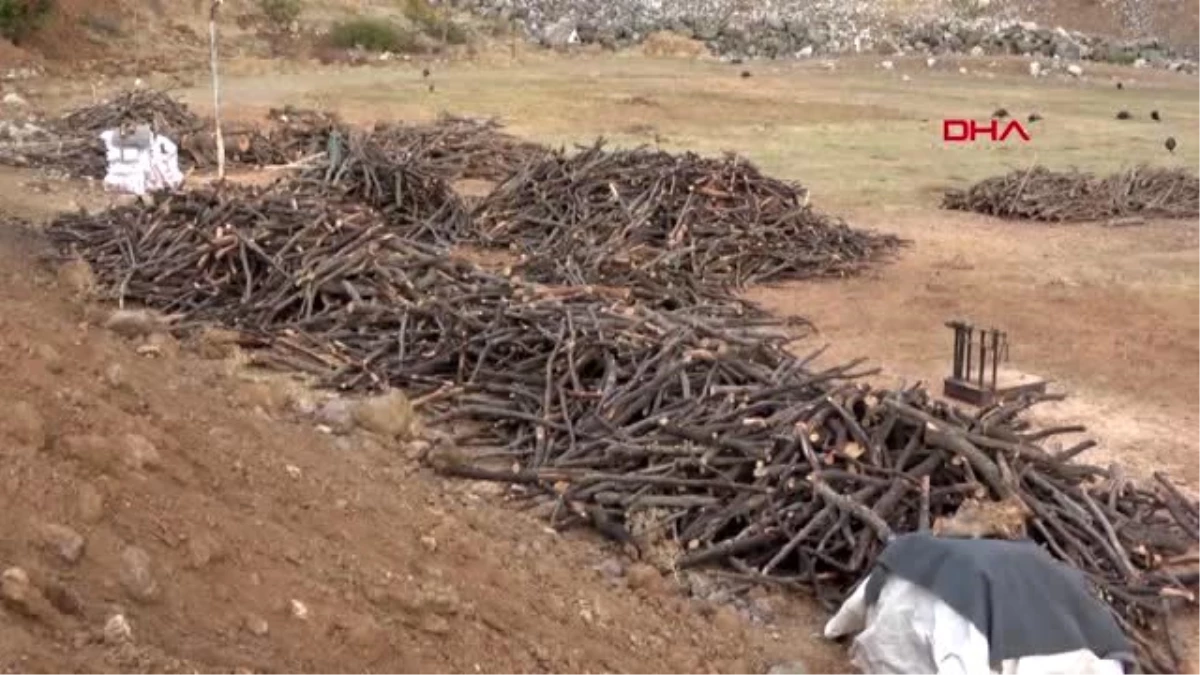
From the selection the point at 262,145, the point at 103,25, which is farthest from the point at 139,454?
the point at 103,25

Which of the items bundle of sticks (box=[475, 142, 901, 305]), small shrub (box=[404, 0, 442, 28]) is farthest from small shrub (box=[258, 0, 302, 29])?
bundle of sticks (box=[475, 142, 901, 305])

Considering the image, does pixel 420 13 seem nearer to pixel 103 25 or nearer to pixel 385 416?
pixel 103 25

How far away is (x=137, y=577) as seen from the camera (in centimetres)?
366

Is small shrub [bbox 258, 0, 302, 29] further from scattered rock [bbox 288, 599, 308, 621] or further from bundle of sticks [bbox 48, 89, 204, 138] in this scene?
scattered rock [bbox 288, 599, 308, 621]

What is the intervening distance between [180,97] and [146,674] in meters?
20.7

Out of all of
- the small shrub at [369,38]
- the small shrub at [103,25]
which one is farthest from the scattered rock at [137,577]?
the small shrub at [369,38]

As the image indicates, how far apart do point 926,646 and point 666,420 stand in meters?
2.33

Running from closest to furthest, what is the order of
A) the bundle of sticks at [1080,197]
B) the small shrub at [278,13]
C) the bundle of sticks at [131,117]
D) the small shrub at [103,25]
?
the bundle of sticks at [1080,197] → the bundle of sticks at [131,117] → the small shrub at [103,25] → the small shrub at [278,13]

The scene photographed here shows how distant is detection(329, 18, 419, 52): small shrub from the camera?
32.9 m

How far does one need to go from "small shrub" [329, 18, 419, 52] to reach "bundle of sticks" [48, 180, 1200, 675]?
23465 mm

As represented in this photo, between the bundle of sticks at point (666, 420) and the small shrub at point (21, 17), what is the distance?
18386mm

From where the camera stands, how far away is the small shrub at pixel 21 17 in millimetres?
26312

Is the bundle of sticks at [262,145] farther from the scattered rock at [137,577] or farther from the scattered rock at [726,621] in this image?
the scattered rock at [137,577]

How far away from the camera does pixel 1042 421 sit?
855 cm
